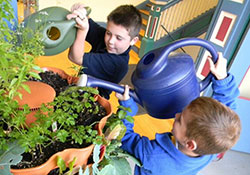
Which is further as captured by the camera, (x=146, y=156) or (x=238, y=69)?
(x=238, y=69)

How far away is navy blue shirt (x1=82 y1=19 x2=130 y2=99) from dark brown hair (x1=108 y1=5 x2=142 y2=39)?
105mm

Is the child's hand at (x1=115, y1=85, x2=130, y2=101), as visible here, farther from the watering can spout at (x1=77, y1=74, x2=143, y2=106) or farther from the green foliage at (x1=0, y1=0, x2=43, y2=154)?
the green foliage at (x1=0, y1=0, x2=43, y2=154)

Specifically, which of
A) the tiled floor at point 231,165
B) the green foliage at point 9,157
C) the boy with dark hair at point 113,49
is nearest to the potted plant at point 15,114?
the green foliage at point 9,157

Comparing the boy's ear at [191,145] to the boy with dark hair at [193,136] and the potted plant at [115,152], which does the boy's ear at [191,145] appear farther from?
the potted plant at [115,152]

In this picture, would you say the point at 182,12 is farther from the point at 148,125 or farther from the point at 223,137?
the point at 223,137

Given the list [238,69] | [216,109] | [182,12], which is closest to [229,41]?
[238,69]

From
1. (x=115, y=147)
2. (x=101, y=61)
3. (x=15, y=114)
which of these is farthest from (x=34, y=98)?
(x=101, y=61)

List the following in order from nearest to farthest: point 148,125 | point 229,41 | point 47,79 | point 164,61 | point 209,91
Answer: point 164,61 < point 47,79 < point 229,41 < point 209,91 < point 148,125

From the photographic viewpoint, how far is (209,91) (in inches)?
71.1

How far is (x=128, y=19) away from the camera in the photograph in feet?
2.74

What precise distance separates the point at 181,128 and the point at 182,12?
3.22 meters

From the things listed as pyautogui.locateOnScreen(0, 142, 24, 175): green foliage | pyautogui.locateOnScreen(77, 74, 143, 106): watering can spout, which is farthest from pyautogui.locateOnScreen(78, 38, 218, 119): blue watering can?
pyautogui.locateOnScreen(0, 142, 24, 175): green foliage

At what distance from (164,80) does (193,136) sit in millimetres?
193

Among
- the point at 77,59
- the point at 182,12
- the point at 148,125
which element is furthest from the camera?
the point at 182,12
